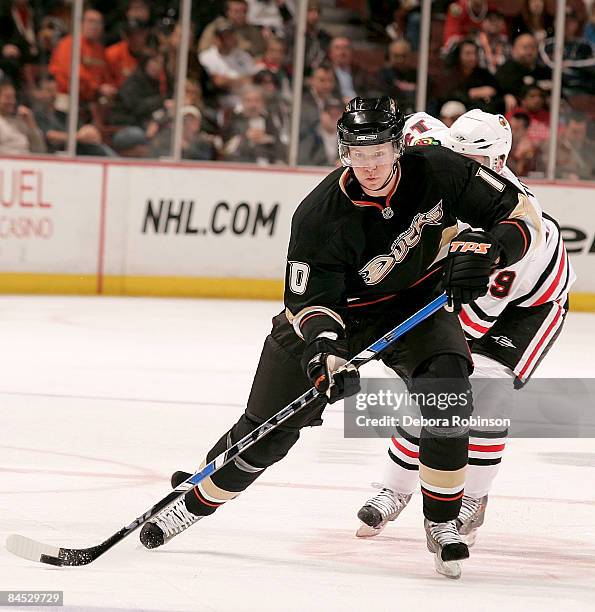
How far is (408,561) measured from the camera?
2.98 metres

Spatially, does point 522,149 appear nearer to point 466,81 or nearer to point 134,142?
point 466,81

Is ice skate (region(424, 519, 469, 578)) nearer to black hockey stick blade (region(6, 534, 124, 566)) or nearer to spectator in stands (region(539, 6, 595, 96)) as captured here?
black hockey stick blade (region(6, 534, 124, 566))

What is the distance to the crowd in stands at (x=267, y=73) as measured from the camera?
830cm

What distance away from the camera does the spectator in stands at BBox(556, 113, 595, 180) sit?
28.5 feet

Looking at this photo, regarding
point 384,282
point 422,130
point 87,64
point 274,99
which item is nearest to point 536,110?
point 274,99

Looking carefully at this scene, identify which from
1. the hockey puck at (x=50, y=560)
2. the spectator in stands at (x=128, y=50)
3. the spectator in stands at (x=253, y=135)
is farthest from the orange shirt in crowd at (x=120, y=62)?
the hockey puck at (x=50, y=560)

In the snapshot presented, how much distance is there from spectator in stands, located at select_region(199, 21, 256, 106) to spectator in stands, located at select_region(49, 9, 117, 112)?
2.16 feet

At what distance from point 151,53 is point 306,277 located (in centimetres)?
590

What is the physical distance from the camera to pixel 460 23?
28.8 ft

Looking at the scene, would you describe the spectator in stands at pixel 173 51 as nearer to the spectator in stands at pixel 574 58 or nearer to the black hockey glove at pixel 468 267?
the spectator in stands at pixel 574 58

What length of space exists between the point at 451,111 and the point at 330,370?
6.09 meters

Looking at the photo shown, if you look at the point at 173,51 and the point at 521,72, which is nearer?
the point at 173,51

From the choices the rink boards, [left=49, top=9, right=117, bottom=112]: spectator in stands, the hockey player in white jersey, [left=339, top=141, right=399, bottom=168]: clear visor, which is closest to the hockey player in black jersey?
[left=339, top=141, right=399, bottom=168]: clear visor

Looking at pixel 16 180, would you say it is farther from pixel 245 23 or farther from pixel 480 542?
pixel 480 542
